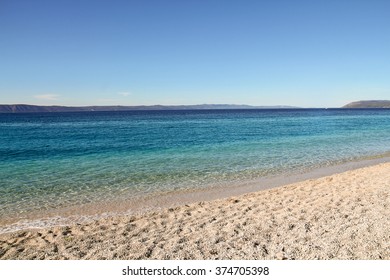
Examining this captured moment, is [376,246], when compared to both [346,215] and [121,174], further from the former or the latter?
[121,174]

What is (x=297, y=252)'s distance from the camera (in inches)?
226

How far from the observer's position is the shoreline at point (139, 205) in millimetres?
8898

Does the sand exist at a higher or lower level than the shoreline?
higher

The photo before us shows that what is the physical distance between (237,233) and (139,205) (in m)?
4.63

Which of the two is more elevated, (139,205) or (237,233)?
(237,233)

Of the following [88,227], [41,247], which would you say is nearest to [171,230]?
[88,227]

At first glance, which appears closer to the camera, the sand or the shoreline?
the sand

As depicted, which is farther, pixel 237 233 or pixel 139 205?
pixel 139 205

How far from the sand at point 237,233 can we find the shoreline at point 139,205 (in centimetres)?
72

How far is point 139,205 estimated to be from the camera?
1045 cm

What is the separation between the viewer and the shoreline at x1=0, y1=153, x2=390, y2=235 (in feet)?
29.2

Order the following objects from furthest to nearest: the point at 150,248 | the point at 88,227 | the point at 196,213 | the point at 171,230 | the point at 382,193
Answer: the point at 382,193 → the point at 196,213 → the point at 88,227 → the point at 171,230 → the point at 150,248

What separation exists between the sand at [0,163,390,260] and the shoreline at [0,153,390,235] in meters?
0.72
